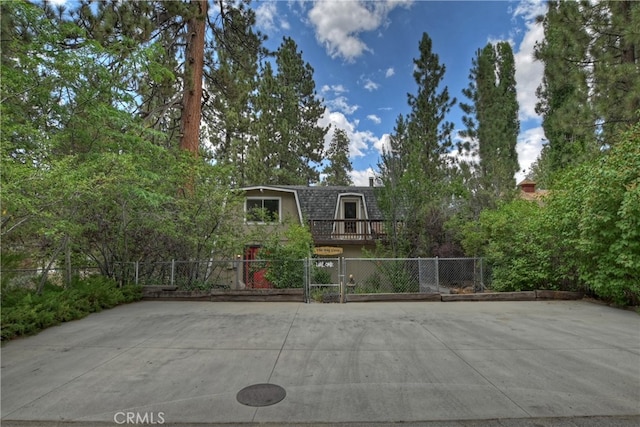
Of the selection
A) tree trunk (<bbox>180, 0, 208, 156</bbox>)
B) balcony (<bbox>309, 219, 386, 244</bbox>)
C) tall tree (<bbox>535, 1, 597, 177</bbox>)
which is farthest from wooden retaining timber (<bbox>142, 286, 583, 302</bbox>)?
balcony (<bbox>309, 219, 386, 244</bbox>)

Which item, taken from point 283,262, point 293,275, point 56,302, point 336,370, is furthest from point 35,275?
point 336,370

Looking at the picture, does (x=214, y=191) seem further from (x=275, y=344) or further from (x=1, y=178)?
(x=275, y=344)

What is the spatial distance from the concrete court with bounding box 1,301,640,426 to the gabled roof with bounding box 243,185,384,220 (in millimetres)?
9450

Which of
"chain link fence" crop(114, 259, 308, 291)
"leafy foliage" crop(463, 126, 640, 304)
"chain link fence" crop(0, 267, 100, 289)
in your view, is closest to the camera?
"chain link fence" crop(0, 267, 100, 289)

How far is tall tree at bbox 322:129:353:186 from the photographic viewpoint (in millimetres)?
30000

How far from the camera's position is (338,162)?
31.2 metres

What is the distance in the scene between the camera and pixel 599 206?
260 inches

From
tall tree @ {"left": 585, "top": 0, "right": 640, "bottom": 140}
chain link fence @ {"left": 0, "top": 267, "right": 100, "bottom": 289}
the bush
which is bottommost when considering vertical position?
the bush

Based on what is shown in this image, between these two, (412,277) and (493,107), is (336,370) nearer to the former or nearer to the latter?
(412,277)

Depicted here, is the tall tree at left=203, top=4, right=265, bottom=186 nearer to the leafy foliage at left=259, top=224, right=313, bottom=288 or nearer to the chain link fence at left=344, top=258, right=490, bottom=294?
the leafy foliage at left=259, top=224, right=313, bottom=288

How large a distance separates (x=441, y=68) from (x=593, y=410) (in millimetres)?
22112

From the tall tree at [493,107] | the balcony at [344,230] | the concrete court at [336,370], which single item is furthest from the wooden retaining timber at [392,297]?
the tall tree at [493,107]

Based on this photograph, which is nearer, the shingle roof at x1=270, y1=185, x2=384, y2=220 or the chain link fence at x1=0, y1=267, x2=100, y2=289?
the chain link fence at x1=0, y1=267, x2=100, y2=289

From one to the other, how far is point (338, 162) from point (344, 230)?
17182 mm
